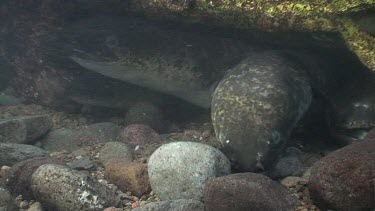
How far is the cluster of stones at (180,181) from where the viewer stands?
3.48 metres

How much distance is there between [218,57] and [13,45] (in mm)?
5101

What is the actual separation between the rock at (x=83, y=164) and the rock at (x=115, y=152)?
0.23 metres

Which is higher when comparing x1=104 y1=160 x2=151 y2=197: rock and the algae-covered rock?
the algae-covered rock

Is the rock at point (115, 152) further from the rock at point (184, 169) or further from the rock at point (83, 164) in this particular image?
the rock at point (184, 169)

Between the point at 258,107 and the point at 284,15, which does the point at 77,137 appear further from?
the point at 284,15

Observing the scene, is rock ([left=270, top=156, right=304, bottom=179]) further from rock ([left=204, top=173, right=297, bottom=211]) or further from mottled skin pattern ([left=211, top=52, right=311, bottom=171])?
rock ([left=204, top=173, right=297, bottom=211])

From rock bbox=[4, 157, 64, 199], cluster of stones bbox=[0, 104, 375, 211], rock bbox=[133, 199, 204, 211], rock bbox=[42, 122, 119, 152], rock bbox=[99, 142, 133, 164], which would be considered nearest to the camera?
cluster of stones bbox=[0, 104, 375, 211]

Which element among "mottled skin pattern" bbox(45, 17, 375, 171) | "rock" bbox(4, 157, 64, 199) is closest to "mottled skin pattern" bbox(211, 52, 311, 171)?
"mottled skin pattern" bbox(45, 17, 375, 171)

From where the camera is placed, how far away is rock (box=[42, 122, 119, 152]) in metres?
6.40

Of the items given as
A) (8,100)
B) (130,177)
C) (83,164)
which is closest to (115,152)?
(83,164)

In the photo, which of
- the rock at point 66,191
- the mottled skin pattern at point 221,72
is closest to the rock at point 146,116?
the mottled skin pattern at point 221,72

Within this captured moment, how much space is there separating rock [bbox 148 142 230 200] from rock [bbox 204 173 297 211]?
394 mm

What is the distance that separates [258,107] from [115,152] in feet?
7.63

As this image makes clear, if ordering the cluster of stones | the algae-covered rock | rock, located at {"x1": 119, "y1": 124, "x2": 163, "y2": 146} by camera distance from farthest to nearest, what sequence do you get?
rock, located at {"x1": 119, "y1": 124, "x2": 163, "y2": 146} → the algae-covered rock → the cluster of stones
